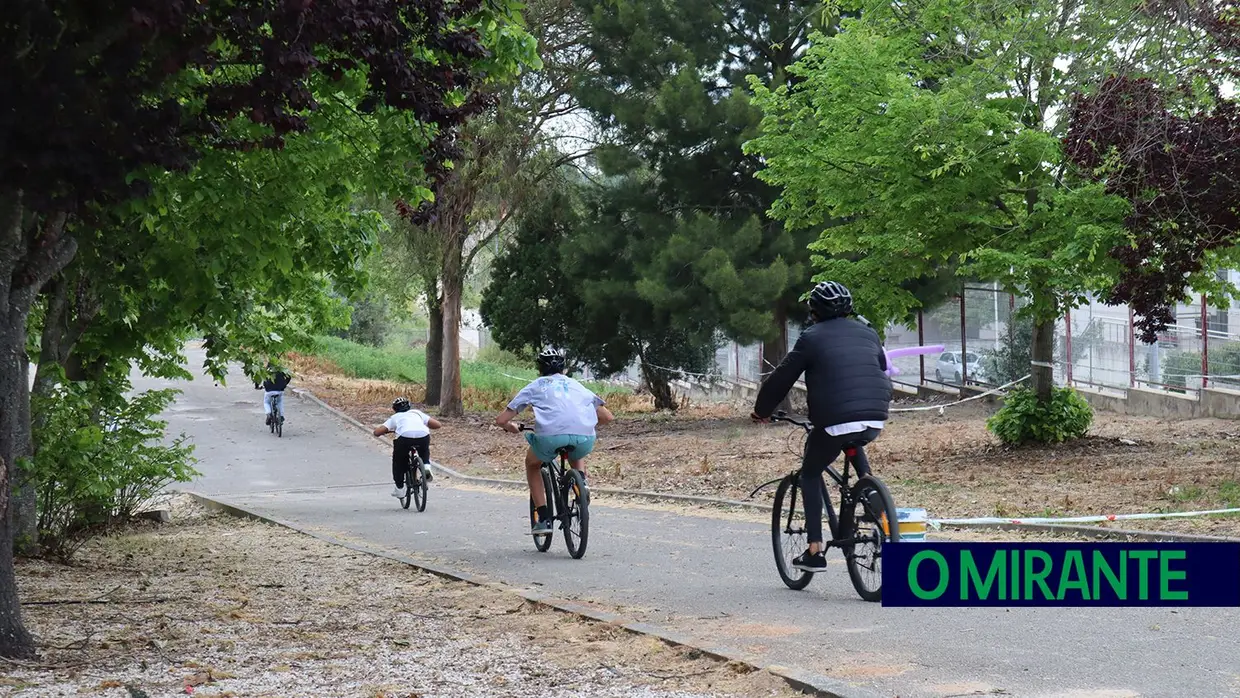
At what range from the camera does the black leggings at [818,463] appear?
8523 mm

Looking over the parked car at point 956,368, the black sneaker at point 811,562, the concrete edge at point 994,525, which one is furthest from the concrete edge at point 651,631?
the parked car at point 956,368

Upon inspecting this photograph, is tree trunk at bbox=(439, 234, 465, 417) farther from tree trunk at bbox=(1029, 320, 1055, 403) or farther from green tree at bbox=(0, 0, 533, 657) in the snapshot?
green tree at bbox=(0, 0, 533, 657)

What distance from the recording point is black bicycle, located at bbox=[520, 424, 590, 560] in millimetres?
11586

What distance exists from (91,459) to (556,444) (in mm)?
4929

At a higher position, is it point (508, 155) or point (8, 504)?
point (508, 155)

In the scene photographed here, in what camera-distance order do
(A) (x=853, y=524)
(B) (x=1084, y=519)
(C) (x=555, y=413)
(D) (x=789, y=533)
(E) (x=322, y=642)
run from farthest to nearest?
(B) (x=1084, y=519), (C) (x=555, y=413), (D) (x=789, y=533), (A) (x=853, y=524), (E) (x=322, y=642)

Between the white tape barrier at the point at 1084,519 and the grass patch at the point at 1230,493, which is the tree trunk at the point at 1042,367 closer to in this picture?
the grass patch at the point at 1230,493

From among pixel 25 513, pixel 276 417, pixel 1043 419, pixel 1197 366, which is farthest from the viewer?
pixel 276 417

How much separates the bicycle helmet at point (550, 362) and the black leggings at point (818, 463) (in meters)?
3.28

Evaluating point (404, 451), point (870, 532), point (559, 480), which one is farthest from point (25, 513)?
point (870, 532)

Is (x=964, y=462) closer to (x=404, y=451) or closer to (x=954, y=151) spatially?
(x=954, y=151)

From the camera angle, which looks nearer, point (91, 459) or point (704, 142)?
Answer: point (91, 459)

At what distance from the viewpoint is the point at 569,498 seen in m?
11.9

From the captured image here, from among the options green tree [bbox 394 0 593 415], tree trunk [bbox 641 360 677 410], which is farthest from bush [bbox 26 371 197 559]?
tree trunk [bbox 641 360 677 410]
